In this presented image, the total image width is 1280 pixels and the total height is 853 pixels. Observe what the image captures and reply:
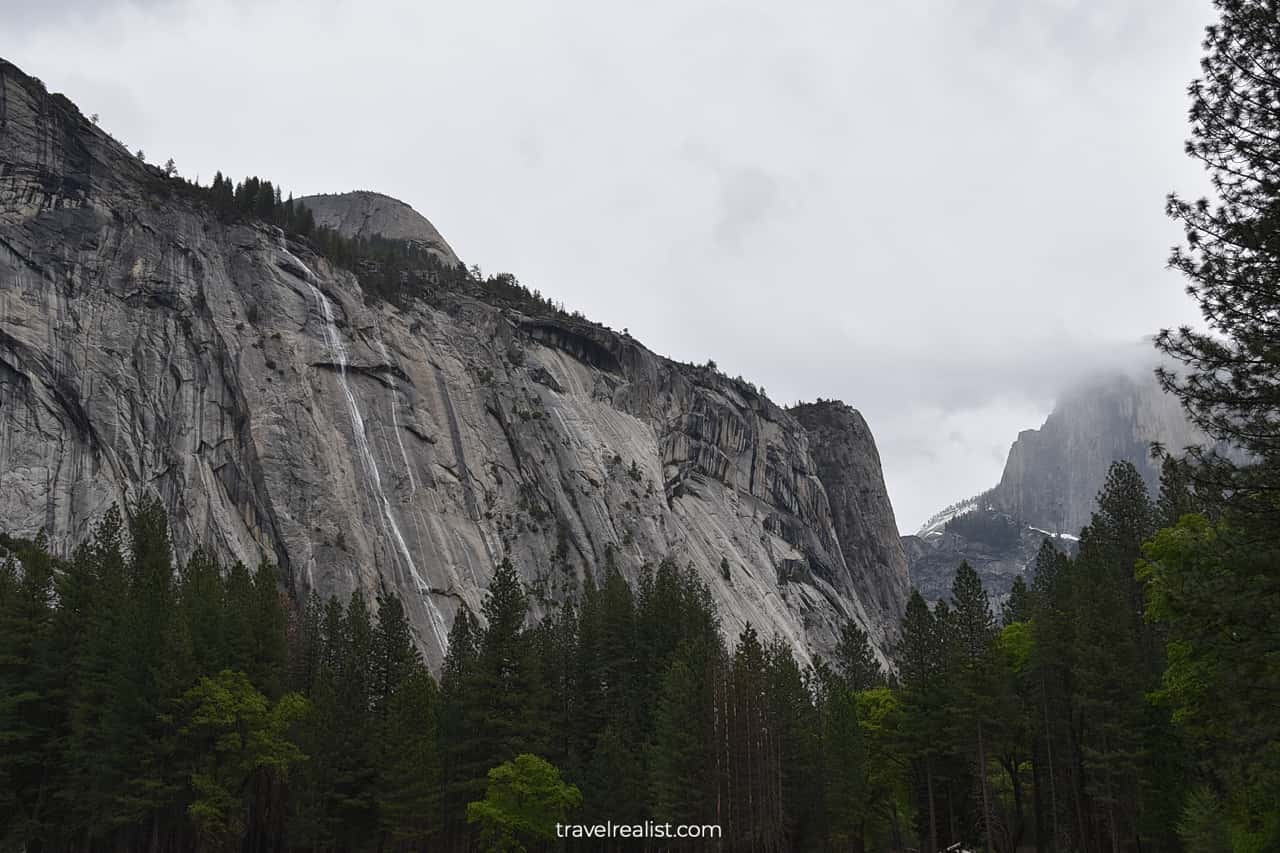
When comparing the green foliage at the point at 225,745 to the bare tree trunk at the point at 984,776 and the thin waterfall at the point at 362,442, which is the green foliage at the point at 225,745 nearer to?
the bare tree trunk at the point at 984,776

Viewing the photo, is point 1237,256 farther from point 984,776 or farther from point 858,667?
point 858,667

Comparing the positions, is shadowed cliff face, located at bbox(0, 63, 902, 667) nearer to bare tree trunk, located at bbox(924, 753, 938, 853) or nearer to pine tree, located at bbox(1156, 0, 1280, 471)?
bare tree trunk, located at bbox(924, 753, 938, 853)

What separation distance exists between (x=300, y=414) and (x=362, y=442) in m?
6.47

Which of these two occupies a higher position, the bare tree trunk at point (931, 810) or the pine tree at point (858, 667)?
the pine tree at point (858, 667)

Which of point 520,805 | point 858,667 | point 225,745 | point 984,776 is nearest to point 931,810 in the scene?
point 984,776

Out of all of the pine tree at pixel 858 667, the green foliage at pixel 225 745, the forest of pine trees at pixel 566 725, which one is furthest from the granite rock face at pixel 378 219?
the green foliage at pixel 225 745

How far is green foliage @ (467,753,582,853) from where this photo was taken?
4331 cm

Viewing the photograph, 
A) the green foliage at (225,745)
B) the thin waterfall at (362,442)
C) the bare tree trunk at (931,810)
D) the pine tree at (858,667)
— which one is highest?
the thin waterfall at (362,442)

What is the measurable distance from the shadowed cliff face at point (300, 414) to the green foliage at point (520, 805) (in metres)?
41.4

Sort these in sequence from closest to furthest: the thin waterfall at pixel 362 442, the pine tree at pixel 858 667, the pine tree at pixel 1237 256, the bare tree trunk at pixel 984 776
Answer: the pine tree at pixel 1237 256 < the bare tree trunk at pixel 984 776 < the pine tree at pixel 858 667 < the thin waterfall at pixel 362 442

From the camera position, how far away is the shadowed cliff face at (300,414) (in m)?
83.3

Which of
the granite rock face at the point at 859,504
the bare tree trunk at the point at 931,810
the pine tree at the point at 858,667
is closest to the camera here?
the bare tree trunk at the point at 931,810

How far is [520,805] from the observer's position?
145 ft

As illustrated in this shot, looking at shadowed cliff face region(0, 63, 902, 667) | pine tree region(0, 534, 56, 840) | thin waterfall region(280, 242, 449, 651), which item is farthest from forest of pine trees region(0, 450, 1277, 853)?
thin waterfall region(280, 242, 449, 651)
